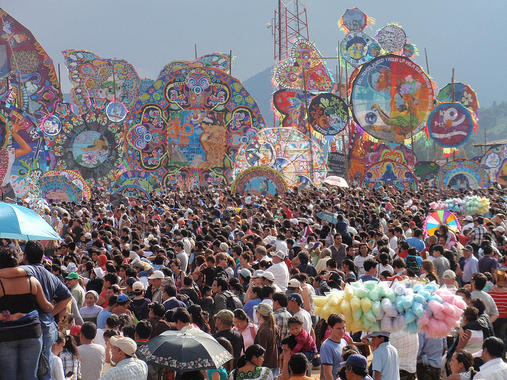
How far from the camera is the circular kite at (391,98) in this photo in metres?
30.0

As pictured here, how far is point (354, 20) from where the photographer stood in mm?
49469

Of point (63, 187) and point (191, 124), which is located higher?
point (191, 124)

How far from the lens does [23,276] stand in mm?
5633

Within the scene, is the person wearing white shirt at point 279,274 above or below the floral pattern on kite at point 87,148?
below

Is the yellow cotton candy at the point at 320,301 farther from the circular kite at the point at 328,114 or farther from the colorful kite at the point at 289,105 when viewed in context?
the colorful kite at the point at 289,105

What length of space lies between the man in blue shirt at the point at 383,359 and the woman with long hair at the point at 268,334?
1.23 metres

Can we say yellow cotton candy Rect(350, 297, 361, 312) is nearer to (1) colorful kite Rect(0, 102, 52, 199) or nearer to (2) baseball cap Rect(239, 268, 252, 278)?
(2) baseball cap Rect(239, 268, 252, 278)

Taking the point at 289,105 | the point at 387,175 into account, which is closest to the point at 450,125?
Answer: the point at 387,175

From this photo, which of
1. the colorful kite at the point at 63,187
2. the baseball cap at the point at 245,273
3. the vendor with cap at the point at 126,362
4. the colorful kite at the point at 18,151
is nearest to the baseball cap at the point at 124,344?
the vendor with cap at the point at 126,362

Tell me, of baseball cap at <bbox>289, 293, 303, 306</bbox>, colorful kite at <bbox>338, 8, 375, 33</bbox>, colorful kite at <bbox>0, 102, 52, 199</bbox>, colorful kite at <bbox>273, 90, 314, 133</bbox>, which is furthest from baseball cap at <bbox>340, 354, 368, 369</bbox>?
colorful kite at <bbox>338, 8, 375, 33</bbox>

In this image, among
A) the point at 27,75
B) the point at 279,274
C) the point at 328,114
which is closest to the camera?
the point at 279,274

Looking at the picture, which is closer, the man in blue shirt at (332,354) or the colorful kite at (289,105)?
the man in blue shirt at (332,354)

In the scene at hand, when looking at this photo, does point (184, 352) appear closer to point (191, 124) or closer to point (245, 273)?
point (245, 273)

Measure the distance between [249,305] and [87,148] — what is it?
34.5m
